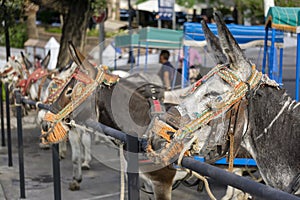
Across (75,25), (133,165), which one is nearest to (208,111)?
(133,165)

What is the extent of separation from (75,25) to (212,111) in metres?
9.58

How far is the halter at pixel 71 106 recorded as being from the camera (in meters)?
Answer: 5.49

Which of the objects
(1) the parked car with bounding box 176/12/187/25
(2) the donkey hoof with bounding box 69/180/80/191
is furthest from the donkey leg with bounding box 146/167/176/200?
(1) the parked car with bounding box 176/12/187/25

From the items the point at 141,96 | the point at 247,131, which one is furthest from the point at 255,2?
the point at 247,131

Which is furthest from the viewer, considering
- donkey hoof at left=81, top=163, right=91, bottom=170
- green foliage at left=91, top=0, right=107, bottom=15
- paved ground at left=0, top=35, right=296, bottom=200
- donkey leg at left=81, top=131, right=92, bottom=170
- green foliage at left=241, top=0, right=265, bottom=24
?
green foliage at left=241, top=0, right=265, bottom=24

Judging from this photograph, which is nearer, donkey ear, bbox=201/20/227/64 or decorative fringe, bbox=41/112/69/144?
donkey ear, bbox=201/20/227/64

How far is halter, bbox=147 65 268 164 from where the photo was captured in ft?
9.63

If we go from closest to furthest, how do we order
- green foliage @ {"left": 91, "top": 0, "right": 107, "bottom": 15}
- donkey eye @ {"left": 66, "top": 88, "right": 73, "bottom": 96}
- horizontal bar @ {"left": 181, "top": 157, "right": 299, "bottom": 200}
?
1. horizontal bar @ {"left": 181, "top": 157, "right": 299, "bottom": 200}
2. donkey eye @ {"left": 66, "top": 88, "right": 73, "bottom": 96}
3. green foliage @ {"left": 91, "top": 0, "right": 107, "bottom": 15}

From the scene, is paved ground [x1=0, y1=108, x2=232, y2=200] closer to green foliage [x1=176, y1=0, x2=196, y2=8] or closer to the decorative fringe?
the decorative fringe

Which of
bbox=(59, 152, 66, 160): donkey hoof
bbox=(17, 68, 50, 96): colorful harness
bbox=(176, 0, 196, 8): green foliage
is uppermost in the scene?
bbox=(176, 0, 196, 8): green foliage

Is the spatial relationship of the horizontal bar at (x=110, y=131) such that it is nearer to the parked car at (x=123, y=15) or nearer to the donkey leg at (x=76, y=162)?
the donkey leg at (x=76, y=162)

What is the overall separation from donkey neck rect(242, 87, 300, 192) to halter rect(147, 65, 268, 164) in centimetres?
18

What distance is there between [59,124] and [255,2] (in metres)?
14.9

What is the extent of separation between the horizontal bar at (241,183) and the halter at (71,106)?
3013 millimetres
